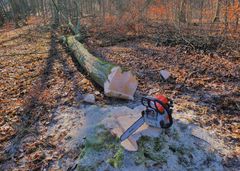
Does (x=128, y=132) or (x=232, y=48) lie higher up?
(x=232, y=48)

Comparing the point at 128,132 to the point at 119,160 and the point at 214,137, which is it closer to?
the point at 119,160

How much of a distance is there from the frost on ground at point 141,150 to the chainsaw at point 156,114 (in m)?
0.20

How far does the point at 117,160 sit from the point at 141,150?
0.35m

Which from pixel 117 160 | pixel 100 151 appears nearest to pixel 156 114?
pixel 117 160

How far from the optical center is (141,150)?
302 cm

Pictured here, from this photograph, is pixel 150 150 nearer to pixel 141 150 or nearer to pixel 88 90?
pixel 141 150

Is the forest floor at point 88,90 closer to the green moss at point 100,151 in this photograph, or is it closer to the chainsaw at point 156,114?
the green moss at point 100,151

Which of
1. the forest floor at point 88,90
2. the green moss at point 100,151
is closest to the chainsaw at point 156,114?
the green moss at point 100,151

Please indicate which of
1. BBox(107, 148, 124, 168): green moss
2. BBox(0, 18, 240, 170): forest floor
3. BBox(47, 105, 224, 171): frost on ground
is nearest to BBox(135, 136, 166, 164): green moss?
BBox(47, 105, 224, 171): frost on ground

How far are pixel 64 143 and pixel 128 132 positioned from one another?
1.04 metres

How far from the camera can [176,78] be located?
555 cm

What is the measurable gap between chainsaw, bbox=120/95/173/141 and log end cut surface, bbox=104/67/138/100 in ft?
4.80

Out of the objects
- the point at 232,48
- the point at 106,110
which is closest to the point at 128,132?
the point at 106,110

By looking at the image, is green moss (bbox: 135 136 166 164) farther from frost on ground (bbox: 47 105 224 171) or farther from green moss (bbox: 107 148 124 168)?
green moss (bbox: 107 148 124 168)
